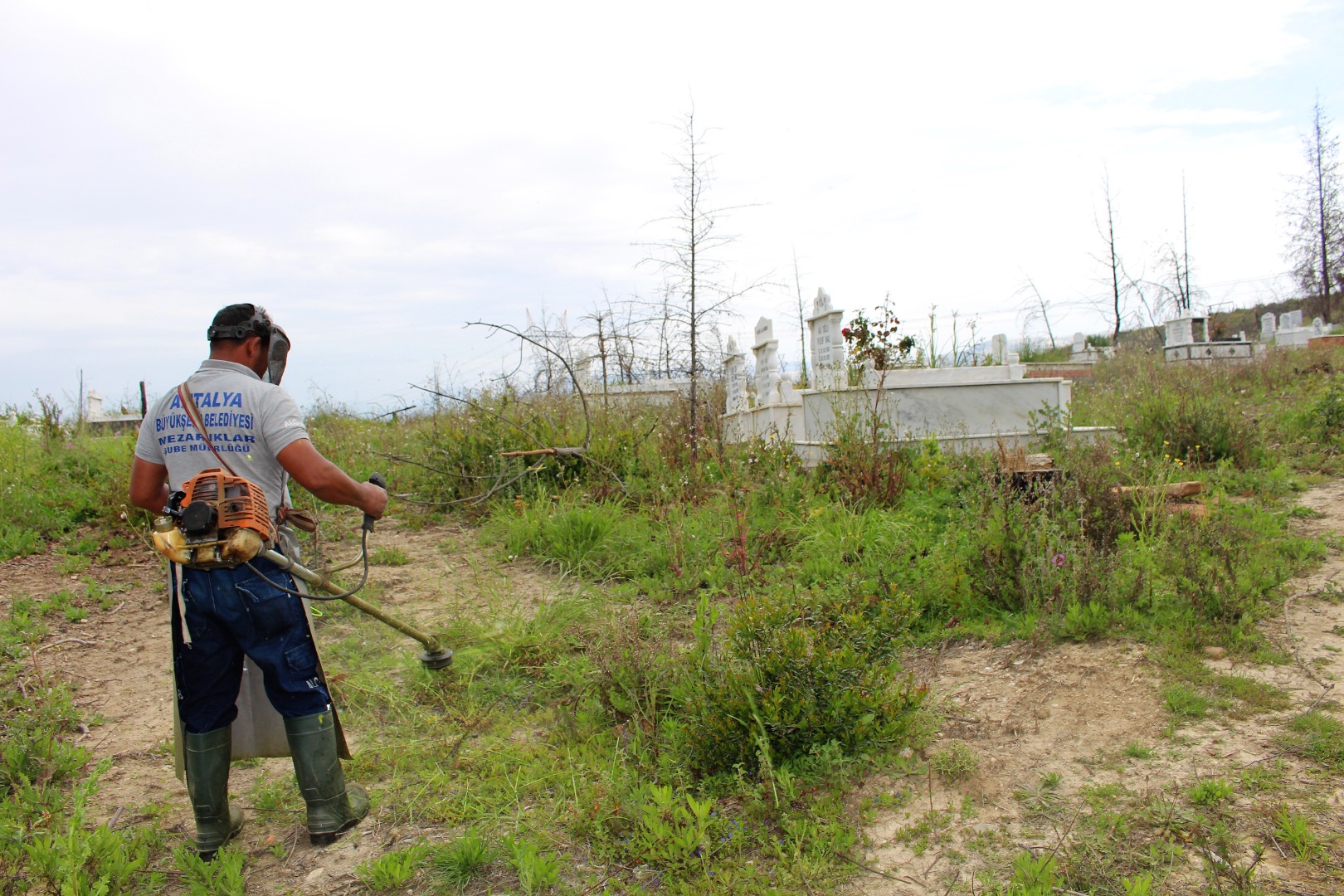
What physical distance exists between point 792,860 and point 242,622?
1934mm

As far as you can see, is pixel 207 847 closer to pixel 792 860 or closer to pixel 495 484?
pixel 792 860

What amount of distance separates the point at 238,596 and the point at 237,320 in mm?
933

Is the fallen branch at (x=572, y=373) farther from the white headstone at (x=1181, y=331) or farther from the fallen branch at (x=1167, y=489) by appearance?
the white headstone at (x=1181, y=331)

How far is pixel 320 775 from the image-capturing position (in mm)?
2873

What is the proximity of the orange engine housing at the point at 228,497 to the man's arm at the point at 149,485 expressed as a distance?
31 cm

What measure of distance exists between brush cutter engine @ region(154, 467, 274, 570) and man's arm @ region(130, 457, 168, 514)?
0.28 meters

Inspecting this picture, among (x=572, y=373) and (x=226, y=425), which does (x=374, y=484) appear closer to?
(x=226, y=425)

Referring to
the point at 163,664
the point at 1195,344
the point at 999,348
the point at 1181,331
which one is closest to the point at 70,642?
the point at 163,664

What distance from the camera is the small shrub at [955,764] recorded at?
3029mm

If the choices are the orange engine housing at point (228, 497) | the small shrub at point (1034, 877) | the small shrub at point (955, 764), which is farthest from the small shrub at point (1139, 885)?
the orange engine housing at point (228, 497)

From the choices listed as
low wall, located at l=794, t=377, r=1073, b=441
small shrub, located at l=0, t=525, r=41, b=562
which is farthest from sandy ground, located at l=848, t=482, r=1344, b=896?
small shrub, located at l=0, t=525, r=41, b=562

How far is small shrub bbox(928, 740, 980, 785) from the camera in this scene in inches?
119

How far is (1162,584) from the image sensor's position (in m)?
4.47

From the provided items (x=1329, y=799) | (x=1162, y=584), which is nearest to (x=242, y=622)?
(x=1329, y=799)
